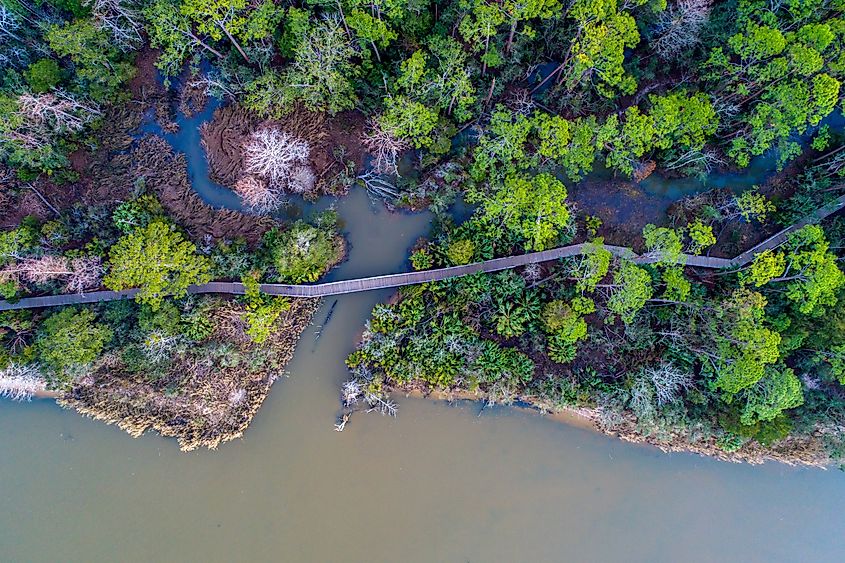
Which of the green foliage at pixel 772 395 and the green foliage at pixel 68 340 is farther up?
the green foliage at pixel 772 395

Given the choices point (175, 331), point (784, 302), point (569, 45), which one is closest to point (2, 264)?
point (175, 331)

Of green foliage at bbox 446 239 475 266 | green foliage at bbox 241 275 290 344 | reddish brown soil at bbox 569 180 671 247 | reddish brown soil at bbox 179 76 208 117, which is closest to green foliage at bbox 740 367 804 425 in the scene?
reddish brown soil at bbox 569 180 671 247

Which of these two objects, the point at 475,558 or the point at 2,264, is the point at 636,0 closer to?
the point at 475,558

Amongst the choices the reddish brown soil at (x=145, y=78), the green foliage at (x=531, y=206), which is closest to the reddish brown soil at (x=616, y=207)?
the green foliage at (x=531, y=206)

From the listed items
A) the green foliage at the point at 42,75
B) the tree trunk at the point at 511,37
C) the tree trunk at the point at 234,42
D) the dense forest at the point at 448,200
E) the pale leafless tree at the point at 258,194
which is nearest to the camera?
the tree trunk at the point at 511,37

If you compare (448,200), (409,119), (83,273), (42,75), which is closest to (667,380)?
(448,200)

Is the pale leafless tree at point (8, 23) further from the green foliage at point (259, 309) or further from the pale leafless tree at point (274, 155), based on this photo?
the green foliage at point (259, 309)

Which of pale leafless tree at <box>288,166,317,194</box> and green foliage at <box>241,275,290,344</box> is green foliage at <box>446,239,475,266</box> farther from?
green foliage at <box>241,275,290,344</box>
